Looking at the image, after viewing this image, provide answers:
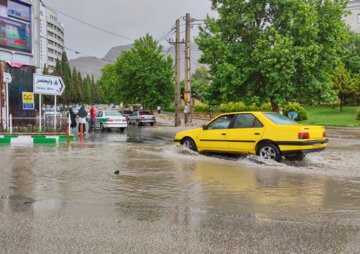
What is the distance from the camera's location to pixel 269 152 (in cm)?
1102

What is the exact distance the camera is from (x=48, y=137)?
677 inches

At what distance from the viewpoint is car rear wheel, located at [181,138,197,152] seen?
43.2ft

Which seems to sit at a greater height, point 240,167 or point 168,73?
point 168,73

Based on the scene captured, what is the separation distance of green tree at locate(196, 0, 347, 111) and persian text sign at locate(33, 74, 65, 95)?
8604mm

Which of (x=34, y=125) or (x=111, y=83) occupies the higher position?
(x=111, y=83)

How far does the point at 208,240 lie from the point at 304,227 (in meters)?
1.36

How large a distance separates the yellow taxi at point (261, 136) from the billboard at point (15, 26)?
13719mm

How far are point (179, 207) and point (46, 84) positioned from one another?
50.3ft

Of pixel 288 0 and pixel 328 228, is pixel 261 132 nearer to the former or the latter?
pixel 328 228

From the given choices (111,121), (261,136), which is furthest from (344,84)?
(261,136)

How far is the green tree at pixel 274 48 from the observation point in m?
20.7

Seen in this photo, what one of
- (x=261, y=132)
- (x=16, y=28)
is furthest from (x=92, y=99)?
(x=261, y=132)

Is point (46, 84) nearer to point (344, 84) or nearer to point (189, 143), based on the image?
point (189, 143)

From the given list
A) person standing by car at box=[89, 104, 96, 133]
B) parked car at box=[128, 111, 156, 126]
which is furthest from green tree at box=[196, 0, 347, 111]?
parked car at box=[128, 111, 156, 126]
